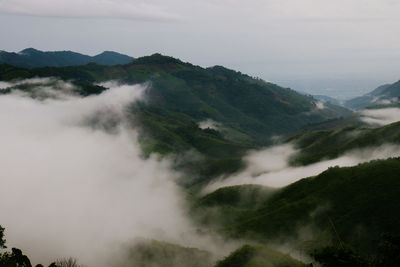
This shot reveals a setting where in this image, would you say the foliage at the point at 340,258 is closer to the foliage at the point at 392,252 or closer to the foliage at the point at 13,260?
the foliage at the point at 392,252

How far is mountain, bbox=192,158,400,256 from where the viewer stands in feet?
462

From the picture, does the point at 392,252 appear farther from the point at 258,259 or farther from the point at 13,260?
the point at 13,260

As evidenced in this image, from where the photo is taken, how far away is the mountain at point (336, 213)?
140875 millimetres

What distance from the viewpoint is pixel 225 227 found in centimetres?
18900

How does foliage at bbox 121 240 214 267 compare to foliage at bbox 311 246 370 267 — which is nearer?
foliage at bbox 311 246 370 267

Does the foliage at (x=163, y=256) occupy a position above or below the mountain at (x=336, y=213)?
below

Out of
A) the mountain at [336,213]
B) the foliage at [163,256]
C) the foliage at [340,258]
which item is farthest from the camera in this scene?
the foliage at [163,256]

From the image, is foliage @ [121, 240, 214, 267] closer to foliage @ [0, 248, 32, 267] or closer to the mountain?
the mountain

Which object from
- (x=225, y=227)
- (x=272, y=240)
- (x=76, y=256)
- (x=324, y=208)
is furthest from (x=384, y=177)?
(x=76, y=256)

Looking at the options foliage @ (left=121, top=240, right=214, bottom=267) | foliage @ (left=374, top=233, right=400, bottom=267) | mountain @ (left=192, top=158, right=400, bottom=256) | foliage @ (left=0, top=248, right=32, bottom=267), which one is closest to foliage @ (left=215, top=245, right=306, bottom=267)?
foliage @ (left=121, top=240, right=214, bottom=267)

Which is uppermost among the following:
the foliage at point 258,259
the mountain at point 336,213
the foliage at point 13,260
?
the mountain at point 336,213

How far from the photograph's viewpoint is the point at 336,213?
160 metres

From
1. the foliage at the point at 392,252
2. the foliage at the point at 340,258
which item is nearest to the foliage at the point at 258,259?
the foliage at the point at 340,258

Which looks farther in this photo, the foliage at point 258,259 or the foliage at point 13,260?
the foliage at point 258,259
